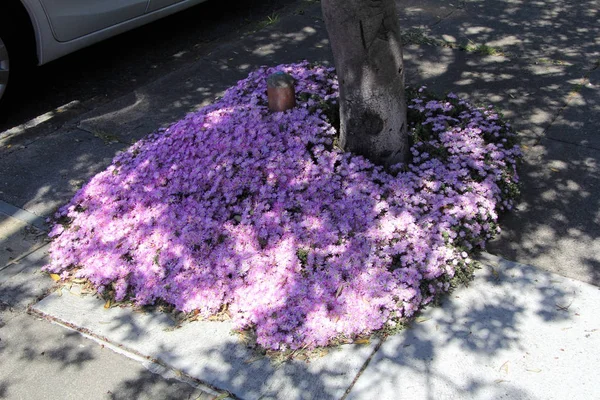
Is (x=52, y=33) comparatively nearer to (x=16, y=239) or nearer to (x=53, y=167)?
(x=53, y=167)

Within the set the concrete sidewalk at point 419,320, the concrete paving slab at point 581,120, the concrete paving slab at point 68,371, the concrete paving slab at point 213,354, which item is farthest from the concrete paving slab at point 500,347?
the concrete paving slab at point 581,120

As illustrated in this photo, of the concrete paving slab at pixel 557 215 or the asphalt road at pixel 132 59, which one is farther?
the asphalt road at pixel 132 59

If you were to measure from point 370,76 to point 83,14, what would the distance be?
3.09m

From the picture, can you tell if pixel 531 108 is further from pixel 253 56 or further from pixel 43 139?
pixel 43 139

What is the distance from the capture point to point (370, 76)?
4.11m

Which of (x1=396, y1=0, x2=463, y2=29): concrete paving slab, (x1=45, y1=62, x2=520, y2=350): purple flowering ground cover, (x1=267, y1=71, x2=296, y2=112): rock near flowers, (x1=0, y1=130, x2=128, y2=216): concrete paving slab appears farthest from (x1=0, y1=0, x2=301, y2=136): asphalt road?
(x1=267, y1=71, x2=296, y2=112): rock near flowers

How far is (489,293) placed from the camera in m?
3.68

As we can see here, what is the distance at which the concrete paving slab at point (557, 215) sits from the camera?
3.94 metres

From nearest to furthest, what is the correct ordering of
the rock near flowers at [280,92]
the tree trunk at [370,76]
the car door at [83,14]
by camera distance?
1. the tree trunk at [370,76]
2. the rock near flowers at [280,92]
3. the car door at [83,14]

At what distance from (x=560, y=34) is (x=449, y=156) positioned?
3506mm

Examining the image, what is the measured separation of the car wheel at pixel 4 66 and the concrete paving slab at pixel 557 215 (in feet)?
14.1

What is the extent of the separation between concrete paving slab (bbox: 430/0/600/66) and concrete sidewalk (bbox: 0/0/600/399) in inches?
16.7

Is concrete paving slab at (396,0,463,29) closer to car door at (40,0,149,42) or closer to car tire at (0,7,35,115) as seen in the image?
car door at (40,0,149,42)

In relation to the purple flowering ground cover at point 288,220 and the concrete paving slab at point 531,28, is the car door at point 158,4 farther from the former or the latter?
the concrete paving slab at point 531,28
